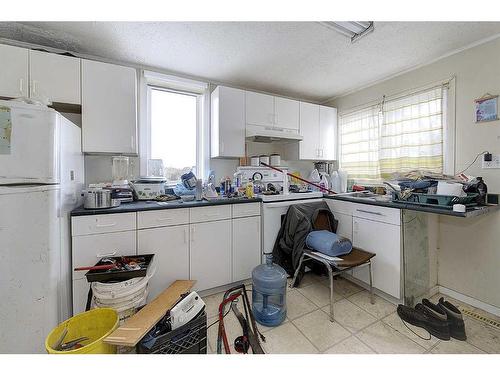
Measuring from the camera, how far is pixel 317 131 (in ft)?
10.0

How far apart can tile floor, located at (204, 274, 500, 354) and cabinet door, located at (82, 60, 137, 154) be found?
5.58ft

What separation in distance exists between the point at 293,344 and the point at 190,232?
115cm

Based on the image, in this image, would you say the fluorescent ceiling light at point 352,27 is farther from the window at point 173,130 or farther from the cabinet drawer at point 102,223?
the cabinet drawer at point 102,223

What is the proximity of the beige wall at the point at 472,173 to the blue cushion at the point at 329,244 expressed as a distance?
1.07 meters

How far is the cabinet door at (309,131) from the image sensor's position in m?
2.96

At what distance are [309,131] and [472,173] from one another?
1.74 metres

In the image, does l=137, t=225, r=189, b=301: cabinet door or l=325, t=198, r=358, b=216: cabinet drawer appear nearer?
l=137, t=225, r=189, b=301: cabinet door

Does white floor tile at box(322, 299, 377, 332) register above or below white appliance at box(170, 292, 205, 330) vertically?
below

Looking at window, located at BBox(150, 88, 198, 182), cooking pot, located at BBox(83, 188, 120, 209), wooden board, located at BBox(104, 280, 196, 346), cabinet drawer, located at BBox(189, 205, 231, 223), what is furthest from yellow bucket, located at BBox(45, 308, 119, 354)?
window, located at BBox(150, 88, 198, 182)

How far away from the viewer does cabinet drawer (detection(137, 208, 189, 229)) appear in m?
1.68

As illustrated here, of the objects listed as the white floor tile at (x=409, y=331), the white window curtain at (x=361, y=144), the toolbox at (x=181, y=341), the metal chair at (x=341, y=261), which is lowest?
the white floor tile at (x=409, y=331)

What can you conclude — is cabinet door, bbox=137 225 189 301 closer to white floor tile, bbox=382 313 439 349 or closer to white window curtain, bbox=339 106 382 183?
white floor tile, bbox=382 313 439 349

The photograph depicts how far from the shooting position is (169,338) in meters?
1.14

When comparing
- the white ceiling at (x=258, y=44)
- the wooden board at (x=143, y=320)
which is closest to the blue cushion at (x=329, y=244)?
the wooden board at (x=143, y=320)
